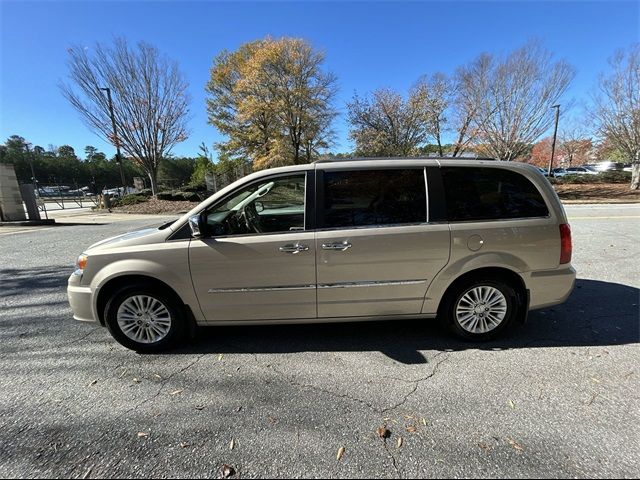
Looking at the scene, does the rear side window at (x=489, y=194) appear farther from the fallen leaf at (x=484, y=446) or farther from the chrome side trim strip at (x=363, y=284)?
the fallen leaf at (x=484, y=446)

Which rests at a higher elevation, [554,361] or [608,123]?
[608,123]

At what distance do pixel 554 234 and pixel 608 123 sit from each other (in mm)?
24500

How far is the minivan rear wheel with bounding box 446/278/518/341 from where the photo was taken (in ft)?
10.3

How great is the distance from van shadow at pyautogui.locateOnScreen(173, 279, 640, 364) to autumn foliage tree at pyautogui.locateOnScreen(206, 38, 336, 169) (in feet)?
77.9

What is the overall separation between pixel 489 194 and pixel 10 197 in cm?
1795

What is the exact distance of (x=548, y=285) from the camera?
3160mm

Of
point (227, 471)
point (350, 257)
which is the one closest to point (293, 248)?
point (350, 257)

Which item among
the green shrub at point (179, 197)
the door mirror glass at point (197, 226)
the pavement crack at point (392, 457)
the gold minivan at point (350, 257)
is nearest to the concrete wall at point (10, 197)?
the green shrub at point (179, 197)

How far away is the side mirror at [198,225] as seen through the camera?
294 centimetres

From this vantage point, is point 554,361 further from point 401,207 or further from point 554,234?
point 401,207

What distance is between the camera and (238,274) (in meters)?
3.01

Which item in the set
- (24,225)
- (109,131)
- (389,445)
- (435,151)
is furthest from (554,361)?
(435,151)

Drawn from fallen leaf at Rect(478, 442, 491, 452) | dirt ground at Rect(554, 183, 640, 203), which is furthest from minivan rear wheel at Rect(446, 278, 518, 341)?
dirt ground at Rect(554, 183, 640, 203)

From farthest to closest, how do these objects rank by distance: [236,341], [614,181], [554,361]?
[614,181], [236,341], [554,361]
